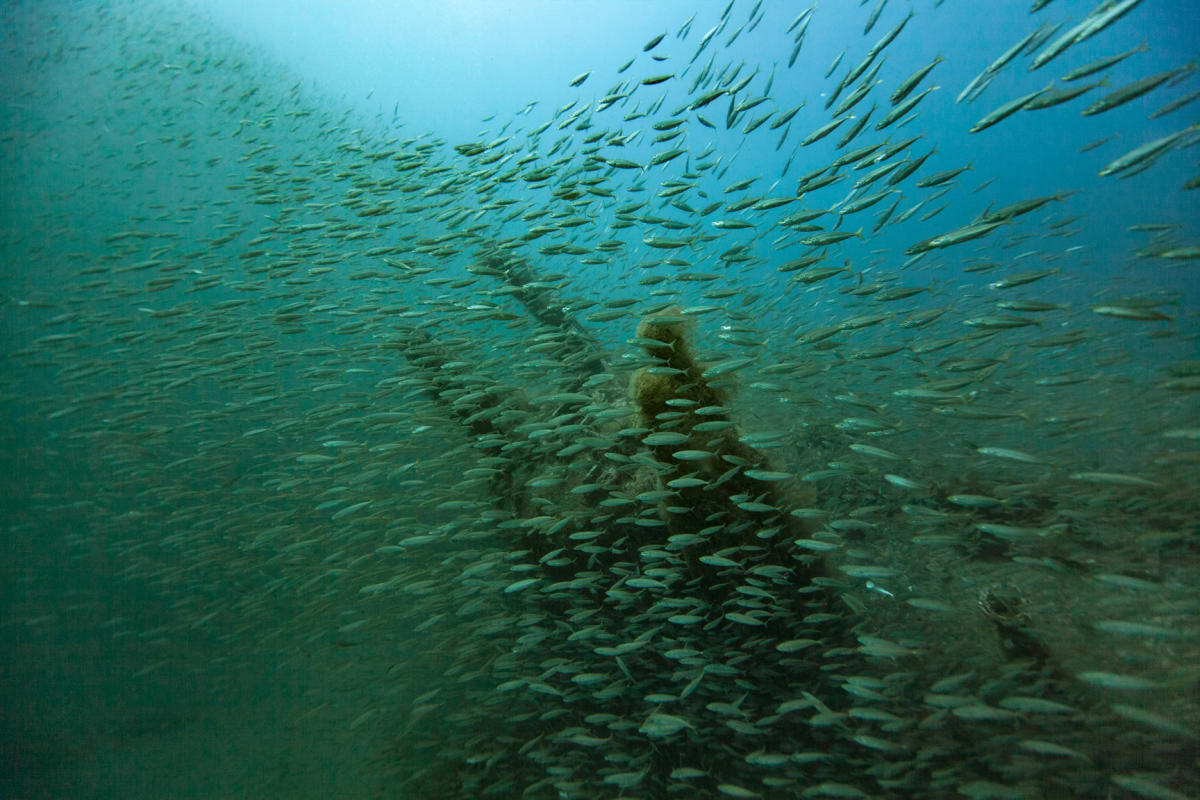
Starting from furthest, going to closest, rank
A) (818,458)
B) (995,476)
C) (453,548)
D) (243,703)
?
(243,703) → (453,548) → (818,458) → (995,476)

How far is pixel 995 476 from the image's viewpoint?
265 inches

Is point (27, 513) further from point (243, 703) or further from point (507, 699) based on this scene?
point (507, 699)

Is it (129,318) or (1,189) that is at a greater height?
(1,189)

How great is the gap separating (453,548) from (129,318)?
253 inches

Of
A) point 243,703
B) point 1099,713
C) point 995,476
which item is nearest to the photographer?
point 1099,713

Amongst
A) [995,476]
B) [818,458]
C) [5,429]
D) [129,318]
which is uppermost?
[5,429]

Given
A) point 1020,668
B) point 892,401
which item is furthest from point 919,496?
point 892,401

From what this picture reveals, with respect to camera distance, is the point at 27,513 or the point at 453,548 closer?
the point at 453,548

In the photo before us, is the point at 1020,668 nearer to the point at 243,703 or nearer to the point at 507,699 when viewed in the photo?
the point at 507,699

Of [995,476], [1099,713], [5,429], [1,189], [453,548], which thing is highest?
[1,189]

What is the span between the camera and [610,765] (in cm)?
527

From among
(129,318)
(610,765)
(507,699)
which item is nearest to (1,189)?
(129,318)

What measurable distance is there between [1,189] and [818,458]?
25332 mm

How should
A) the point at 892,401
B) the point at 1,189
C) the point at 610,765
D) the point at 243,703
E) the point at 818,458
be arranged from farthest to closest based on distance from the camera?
the point at 1,189 → the point at 243,703 → the point at 892,401 → the point at 818,458 → the point at 610,765
